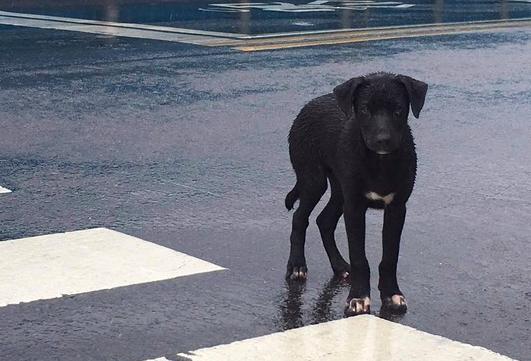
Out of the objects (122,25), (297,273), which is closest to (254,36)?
(122,25)

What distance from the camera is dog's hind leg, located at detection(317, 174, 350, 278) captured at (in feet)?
21.4

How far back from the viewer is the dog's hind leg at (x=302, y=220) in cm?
647

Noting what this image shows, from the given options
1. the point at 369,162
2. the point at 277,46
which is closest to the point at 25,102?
the point at 277,46

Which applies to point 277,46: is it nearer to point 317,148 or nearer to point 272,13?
point 272,13

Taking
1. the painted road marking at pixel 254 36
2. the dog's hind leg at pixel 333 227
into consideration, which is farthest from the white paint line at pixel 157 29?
the dog's hind leg at pixel 333 227

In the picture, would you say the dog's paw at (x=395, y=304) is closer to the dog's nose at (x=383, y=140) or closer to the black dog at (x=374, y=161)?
the black dog at (x=374, y=161)

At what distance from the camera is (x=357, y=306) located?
19.2 feet

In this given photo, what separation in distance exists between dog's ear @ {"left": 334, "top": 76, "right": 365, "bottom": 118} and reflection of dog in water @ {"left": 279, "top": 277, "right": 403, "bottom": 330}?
2.88 feet

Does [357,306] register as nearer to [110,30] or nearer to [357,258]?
[357,258]

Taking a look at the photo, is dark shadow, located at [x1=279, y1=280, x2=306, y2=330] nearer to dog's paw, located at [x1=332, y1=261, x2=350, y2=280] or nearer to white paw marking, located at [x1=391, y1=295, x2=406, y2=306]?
dog's paw, located at [x1=332, y1=261, x2=350, y2=280]

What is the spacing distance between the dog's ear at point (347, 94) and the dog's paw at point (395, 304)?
850mm

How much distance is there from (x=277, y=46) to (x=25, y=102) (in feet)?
19.4

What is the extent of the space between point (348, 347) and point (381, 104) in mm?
1106

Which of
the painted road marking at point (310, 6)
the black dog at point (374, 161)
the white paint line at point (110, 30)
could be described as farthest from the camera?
the painted road marking at point (310, 6)
